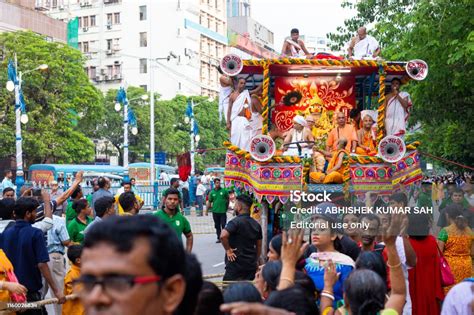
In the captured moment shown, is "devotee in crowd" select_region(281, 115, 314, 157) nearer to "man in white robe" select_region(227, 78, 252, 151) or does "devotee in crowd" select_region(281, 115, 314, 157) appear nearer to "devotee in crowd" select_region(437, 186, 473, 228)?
"man in white robe" select_region(227, 78, 252, 151)

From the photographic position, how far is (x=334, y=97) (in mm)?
14727

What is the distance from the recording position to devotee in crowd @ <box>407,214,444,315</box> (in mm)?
6773

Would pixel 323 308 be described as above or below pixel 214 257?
above

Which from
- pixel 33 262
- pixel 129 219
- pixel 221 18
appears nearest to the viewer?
pixel 129 219

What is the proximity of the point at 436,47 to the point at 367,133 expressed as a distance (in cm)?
406

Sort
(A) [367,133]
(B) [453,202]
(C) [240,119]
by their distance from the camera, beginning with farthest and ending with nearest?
(A) [367,133] < (C) [240,119] < (B) [453,202]

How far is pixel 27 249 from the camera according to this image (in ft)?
24.0

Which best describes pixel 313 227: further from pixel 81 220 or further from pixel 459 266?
pixel 81 220

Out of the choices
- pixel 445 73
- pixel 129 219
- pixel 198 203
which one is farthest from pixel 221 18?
pixel 129 219

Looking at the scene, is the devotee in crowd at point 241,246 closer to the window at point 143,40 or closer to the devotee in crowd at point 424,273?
the devotee in crowd at point 424,273

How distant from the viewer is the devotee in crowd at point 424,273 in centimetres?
677

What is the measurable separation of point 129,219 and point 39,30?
61.1 meters

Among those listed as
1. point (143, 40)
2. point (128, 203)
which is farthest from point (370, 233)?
point (143, 40)

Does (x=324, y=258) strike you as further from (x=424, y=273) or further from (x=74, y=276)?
(x=74, y=276)
